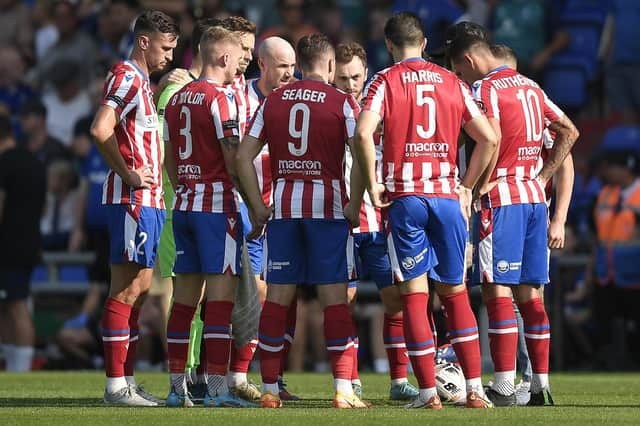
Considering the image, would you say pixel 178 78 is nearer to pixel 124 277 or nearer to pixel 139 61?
pixel 139 61

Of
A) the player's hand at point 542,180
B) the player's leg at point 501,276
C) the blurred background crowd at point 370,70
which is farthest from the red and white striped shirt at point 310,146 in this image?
the blurred background crowd at point 370,70

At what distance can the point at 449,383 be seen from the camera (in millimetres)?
9977

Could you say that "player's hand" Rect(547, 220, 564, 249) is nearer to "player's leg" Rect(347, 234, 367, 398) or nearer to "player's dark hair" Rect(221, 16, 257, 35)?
"player's leg" Rect(347, 234, 367, 398)

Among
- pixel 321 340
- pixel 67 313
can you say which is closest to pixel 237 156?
pixel 321 340

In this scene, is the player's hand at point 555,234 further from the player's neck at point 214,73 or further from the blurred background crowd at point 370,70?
the blurred background crowd at point 370,70

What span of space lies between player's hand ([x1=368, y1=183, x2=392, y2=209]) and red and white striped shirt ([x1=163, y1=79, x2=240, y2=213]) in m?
1.06

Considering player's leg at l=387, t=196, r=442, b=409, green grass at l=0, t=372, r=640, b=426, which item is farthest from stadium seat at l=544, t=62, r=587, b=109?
player's leg at l=387, t=196, r=442, b=409

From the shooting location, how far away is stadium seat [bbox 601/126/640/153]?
671 inches

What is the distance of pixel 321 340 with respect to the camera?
1595 cm

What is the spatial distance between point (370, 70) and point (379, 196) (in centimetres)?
1023

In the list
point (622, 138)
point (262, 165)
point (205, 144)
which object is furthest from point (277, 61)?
point (622, 138)

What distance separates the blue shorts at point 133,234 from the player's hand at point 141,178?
166 millimetres

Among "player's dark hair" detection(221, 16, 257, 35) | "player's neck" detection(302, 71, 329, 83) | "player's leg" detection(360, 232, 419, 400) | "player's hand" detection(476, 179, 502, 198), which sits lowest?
"player's leg" detection(360, 232, 419, 400)

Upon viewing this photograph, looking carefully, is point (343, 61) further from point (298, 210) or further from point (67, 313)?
point (67, 313)
